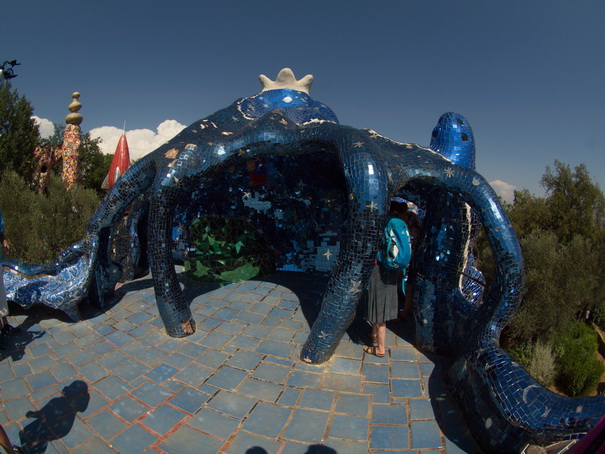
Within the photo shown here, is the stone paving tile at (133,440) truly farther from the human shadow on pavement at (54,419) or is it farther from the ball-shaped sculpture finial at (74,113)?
the ball-shaped sculpture finial at (74,113)

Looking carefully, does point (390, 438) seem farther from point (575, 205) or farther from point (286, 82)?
point (575, 205)

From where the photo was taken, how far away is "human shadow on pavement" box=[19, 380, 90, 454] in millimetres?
2516

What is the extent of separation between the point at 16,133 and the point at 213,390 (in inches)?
752

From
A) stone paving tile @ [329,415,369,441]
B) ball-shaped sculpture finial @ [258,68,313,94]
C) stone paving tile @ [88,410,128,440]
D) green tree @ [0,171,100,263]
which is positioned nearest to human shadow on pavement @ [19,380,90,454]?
stone paving tile @ [88,410,128,440]

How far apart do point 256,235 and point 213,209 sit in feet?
2.77

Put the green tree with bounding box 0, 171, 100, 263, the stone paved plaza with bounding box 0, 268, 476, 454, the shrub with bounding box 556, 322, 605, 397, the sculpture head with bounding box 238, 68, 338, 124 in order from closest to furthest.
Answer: the stone paved plaza with bounding box 0, 268, 476, 454, the sculpture head with bounding box 238, 68, 338, 124, the shrub with bounding box 556, 322, 605, 397, the green tree with bounding box 0, 171, 100, 263

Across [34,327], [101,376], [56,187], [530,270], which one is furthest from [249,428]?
[56,187]

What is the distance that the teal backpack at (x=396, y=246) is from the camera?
3393mm

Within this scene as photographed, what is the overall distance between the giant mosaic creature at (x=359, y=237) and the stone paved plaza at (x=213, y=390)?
0.87 feet

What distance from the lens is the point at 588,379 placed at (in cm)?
630

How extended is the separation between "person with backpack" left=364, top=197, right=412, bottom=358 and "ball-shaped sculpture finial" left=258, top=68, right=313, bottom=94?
129 inches

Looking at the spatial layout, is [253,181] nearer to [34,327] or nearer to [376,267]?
[376,267]

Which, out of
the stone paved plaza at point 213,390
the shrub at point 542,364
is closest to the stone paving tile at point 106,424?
the stone paved plaza at point 213,390

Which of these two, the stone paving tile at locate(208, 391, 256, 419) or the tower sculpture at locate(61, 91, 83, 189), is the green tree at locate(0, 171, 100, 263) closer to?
the stone paving tile at locate(208, 391, 256, 419)
